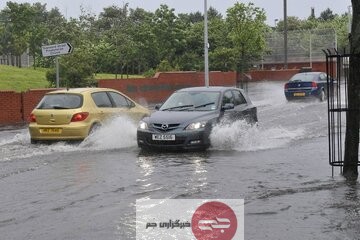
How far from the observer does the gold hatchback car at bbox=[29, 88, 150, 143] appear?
14.0 metres

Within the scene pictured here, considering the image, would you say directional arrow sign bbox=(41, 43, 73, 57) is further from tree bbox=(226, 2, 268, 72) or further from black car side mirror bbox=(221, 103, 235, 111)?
tree bbox=(226, 2, 268, 72)

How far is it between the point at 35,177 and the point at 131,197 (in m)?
2.69

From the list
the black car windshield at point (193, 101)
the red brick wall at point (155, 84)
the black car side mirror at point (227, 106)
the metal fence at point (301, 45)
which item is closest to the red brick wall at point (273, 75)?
the metal fence at point (301, 45)

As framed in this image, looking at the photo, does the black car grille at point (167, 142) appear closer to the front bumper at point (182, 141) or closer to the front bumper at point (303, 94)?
the front bumper at point (182, 141)

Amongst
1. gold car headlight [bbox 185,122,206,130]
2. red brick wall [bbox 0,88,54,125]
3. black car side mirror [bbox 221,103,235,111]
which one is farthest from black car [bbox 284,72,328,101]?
gold car headlight [bbox 185,122,206,130]

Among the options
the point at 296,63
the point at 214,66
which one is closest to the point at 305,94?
the point at 214,66

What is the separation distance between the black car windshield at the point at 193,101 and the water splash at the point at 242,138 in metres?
0.67

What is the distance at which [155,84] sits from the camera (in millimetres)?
32750

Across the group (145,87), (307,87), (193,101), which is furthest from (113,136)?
(145,87)

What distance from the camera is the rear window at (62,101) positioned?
563 inches

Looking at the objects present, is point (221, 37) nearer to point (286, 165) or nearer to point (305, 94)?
point (305, 94)

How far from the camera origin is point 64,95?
14586 mm

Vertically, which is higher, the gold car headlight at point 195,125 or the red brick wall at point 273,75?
the red brick wall at point 273,75

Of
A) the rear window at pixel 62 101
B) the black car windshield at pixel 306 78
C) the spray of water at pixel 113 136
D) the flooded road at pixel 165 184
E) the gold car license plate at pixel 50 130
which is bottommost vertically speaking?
the flooded road at pixel 165 184
